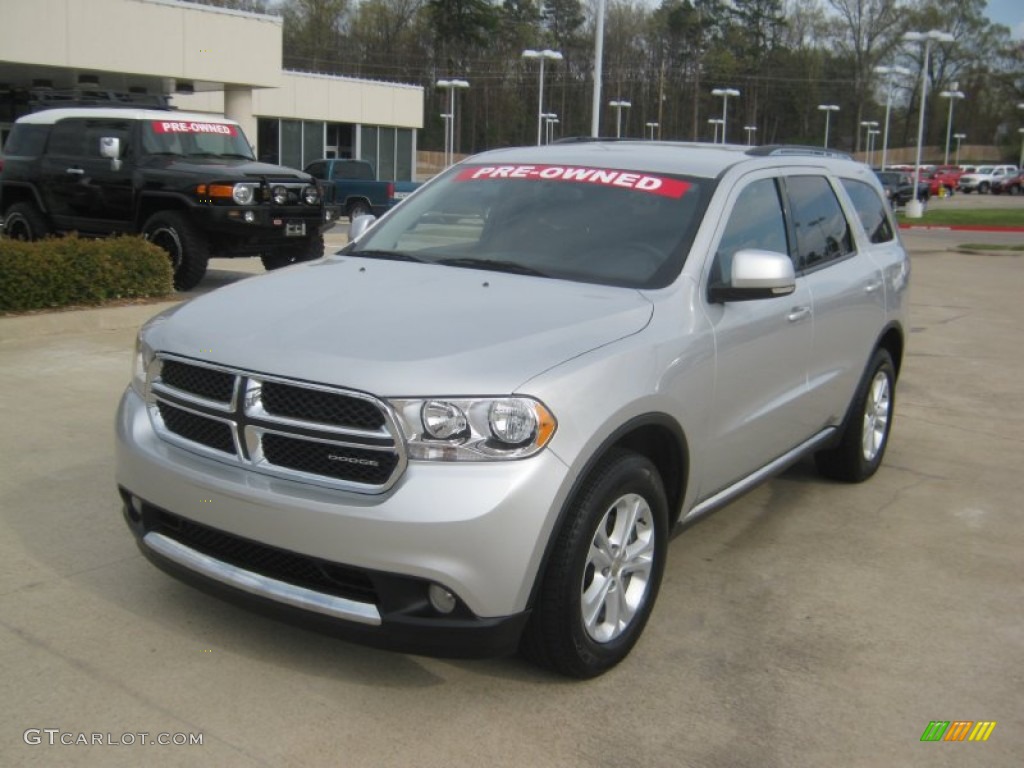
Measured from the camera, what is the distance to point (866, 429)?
609cm

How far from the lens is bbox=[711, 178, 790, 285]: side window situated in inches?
173

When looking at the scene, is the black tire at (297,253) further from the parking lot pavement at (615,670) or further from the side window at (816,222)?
the side window at (816,222)

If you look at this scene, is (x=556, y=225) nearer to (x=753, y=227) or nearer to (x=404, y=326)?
(x=753, y=227)

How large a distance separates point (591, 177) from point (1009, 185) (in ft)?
246

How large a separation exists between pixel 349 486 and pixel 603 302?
4.09 feet

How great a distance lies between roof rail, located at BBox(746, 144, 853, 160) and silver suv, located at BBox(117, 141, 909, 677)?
41mm

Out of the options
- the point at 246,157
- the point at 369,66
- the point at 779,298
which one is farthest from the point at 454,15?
the point at 779,298

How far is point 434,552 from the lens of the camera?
306 centimetres

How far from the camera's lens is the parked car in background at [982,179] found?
237 ft

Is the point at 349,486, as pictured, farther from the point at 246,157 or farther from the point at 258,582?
the point at 246,157

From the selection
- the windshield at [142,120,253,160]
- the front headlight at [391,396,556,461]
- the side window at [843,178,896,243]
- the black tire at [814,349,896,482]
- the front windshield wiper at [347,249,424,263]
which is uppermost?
the windshield at [142,120,253,160]

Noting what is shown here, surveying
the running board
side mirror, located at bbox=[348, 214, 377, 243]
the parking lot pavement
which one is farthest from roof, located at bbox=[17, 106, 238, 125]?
the running board

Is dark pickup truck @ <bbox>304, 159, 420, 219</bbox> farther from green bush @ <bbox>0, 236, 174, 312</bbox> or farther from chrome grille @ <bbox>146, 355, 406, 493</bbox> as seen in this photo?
chrome grille @ <bbox>146, 355, 406, 493</bbox>

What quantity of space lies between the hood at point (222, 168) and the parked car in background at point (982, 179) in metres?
69.8
